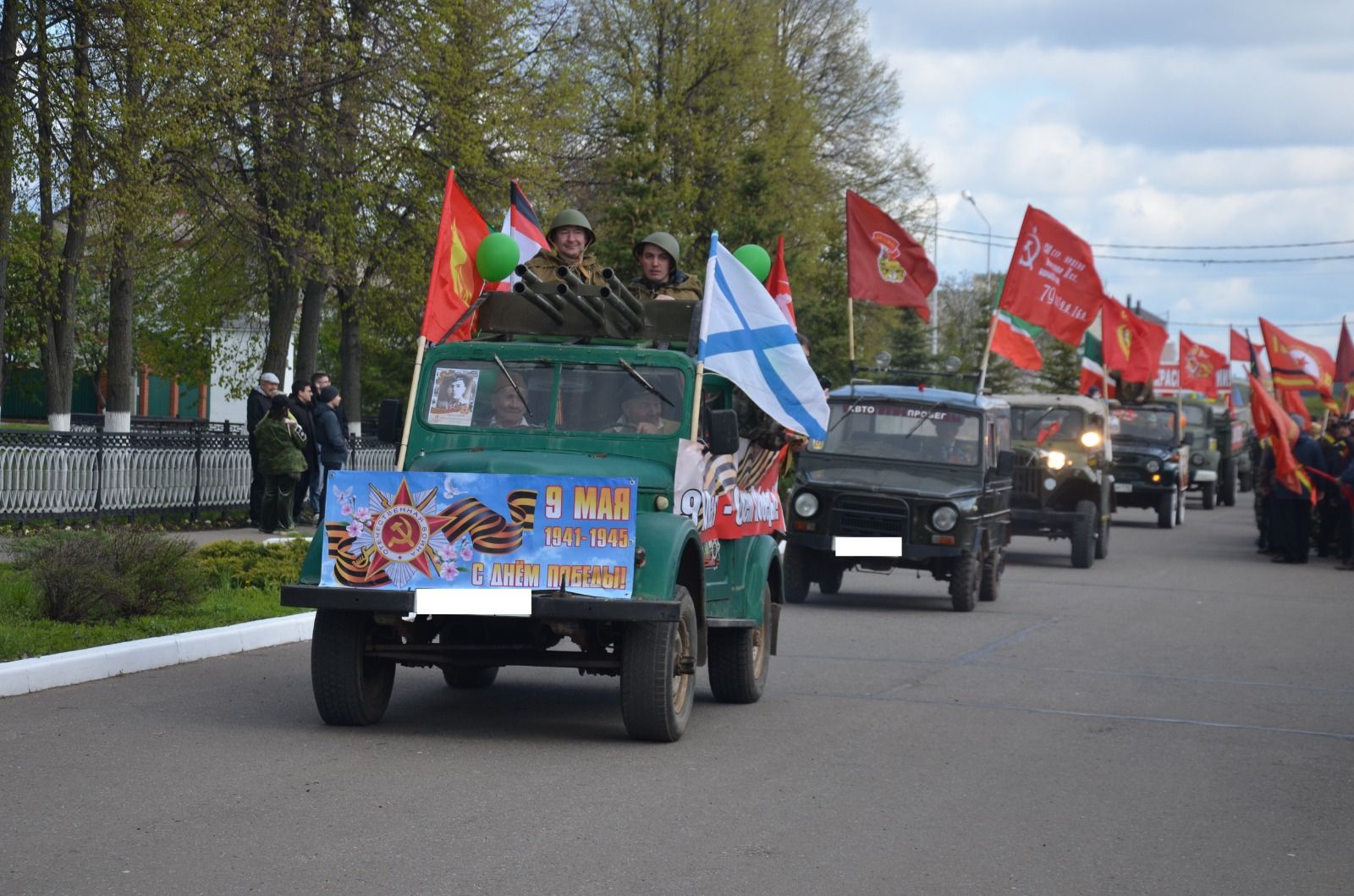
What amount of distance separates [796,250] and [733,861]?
33559 millimetres

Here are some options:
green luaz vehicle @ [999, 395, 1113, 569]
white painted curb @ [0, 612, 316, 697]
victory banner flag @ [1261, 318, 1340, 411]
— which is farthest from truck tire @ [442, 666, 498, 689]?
victory banner flag @ [1261, 318, 1340, 411]

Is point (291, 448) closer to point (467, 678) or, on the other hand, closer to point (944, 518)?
point (944, 518)

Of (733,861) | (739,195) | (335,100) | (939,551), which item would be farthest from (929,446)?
(739,195)

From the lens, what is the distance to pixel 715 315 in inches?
356

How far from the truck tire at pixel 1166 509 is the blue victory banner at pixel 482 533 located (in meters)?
26.4

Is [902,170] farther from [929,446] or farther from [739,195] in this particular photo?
[929,446]

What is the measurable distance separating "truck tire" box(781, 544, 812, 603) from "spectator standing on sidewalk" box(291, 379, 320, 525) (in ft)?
24.2

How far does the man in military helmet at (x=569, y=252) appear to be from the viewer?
10.4 metres

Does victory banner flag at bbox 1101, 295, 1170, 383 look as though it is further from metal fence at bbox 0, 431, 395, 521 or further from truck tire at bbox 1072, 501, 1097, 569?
metal fence at bbox 0, 431, 395, 521

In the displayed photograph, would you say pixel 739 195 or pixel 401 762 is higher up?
pixel 739 195

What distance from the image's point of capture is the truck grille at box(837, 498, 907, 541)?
1564cm

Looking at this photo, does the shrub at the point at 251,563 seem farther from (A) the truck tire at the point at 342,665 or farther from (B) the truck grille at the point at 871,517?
(A) the truck tire at the point at 342,665

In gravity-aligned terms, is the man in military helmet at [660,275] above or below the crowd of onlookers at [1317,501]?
above

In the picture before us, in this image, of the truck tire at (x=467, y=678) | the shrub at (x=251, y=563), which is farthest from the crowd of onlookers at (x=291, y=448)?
the truck tire at (x=467, y=678)
